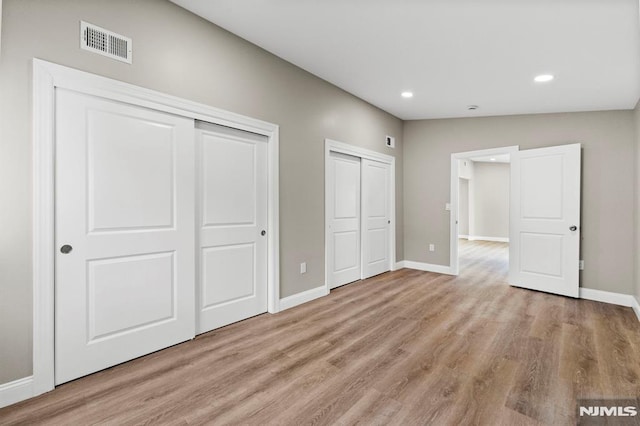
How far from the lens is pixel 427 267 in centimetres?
578

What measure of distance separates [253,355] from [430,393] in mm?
1325

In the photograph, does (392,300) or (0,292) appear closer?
(0,292)

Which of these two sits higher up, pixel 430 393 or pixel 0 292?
pixel 0 292

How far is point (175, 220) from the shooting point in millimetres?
2654

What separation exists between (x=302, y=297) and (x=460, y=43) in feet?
10.2

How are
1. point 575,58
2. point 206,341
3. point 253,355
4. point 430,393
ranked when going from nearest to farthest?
point 430,393 → point 253,355 → point 206,341 → point 575,58

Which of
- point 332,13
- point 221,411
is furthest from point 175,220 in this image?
point 332,13

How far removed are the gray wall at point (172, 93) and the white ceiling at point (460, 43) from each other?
0.21 metres

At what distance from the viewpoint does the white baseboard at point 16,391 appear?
6.05ft

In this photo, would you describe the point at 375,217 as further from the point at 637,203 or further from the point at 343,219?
the point at 637,203

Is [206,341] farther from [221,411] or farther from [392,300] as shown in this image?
[392,300]

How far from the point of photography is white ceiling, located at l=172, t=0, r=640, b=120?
2.48 m

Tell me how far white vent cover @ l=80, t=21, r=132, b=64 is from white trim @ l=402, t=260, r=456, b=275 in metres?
5.19

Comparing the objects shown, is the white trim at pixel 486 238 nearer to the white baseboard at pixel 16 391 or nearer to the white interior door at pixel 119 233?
the white interior door at pixel 119 233
